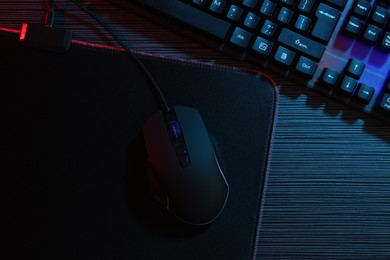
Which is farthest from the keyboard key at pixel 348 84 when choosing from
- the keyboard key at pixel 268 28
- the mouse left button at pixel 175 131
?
the mouse left button at pixel 175 131

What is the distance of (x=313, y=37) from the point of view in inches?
20.8

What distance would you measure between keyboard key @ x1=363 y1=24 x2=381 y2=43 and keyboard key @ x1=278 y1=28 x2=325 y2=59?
0.18ft

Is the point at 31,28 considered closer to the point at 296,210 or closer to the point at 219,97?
the point at 219,97

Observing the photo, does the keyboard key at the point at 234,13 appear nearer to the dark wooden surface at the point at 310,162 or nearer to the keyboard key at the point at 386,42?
the dark wooden surface at the point at 310,162

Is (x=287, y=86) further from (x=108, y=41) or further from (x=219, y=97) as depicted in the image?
(x=108, y=41)

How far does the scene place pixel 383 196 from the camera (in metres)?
0.55

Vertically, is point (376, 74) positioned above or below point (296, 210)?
above

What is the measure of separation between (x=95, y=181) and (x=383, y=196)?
1.18ft

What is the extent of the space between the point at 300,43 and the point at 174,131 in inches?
7.4

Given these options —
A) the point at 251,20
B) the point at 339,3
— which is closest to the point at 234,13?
the point at 251,20

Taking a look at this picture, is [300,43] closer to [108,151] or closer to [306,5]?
[306,5]

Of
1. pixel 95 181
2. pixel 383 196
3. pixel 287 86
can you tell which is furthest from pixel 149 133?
pixel 383 196

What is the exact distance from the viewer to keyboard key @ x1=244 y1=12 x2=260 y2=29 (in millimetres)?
522

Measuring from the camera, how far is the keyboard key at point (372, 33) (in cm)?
52
